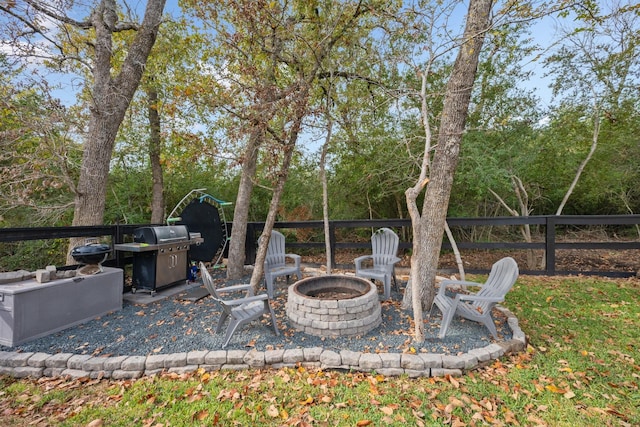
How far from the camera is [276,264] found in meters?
4.22

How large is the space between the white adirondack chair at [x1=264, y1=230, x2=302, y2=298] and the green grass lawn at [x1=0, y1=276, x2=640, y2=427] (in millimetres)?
1597

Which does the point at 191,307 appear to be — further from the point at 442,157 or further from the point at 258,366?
the point at 442,157

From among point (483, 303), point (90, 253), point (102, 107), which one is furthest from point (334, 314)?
point (102, 107)

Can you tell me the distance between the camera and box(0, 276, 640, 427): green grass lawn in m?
1.69

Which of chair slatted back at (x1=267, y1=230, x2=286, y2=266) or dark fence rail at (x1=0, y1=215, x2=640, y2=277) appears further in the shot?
chair slatted back at (x1=267, y1=230, x2=286, y2=266)

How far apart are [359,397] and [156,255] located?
312 centimetres

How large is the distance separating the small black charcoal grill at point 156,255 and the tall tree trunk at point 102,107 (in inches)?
36.8

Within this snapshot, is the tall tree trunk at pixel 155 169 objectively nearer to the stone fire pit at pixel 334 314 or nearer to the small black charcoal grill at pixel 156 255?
the small black charcoal grill at pixel 156 255

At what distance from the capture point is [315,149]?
6301 millimetres

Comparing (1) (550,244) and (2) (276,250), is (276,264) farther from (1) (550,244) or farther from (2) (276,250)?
(1) (550,244)

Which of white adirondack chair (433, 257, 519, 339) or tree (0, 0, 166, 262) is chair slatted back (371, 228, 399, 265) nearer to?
white adirondack chair (433, 257, 519, 339)

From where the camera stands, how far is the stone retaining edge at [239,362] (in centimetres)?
211

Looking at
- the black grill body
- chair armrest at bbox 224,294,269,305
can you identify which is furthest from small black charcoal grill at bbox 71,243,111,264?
chair armrest at bbox 224,294,269,305

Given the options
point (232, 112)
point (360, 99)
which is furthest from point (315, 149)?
point (232, 112)
